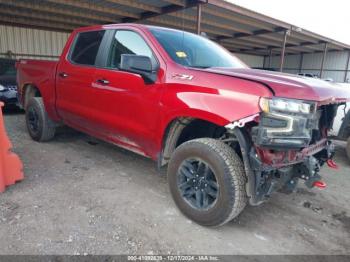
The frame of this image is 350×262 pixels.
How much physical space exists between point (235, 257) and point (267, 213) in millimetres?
970

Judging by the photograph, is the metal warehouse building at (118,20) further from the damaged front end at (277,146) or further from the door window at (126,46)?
the damaged front end at (277,146)

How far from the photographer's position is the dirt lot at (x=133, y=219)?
2.53 meters

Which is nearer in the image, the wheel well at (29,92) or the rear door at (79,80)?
the rear door at (79,80)

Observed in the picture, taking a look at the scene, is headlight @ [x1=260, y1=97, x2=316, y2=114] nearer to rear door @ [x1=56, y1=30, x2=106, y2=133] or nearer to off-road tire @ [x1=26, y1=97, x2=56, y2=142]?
rear door @ [x1=56, y1=30, x2=106, y2=133]

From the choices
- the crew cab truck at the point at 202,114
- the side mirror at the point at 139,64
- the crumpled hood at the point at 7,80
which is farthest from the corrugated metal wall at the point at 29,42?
the side mirror at the point at 139,64

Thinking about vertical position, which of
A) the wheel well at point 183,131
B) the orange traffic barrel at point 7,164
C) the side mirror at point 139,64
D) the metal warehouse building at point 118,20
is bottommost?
the orange traffic barrel at point 7,164

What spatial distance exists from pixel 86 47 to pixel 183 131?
6.70ft

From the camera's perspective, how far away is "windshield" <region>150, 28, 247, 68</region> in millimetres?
3215

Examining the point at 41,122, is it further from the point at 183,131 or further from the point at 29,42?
the point at 29,42

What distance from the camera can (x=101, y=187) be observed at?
3.58 metres

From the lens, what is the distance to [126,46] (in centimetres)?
358

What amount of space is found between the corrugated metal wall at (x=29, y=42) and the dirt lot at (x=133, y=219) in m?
13.1

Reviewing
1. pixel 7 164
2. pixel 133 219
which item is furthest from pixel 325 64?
pixel 7 164

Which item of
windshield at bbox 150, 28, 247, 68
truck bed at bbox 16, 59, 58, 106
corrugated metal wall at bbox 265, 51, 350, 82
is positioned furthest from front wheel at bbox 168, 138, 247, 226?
corrugated metal wall at bbox 265, 51, 350, 82
